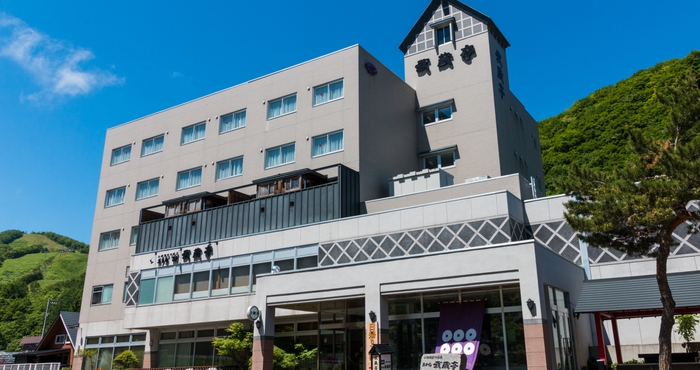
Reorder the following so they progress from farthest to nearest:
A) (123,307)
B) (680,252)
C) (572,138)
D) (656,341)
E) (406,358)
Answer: (572,138) < (123,307) < (656,341) < (680,252) < (406,358)

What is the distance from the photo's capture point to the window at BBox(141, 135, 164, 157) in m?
34.5

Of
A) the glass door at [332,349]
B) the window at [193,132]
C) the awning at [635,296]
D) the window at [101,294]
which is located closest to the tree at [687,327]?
the awning at [635,296]

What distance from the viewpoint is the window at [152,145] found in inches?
1358

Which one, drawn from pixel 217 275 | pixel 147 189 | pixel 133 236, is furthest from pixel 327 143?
pixel 133 236

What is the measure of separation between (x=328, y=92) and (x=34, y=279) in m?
133

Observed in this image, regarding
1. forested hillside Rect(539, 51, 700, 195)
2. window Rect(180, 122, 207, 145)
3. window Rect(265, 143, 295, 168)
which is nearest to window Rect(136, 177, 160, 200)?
window Rect(180, 122, 207, 145)

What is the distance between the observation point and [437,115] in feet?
102

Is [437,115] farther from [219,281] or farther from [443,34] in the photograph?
[219,281]

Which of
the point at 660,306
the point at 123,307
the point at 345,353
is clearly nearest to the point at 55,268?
the point at 123,307

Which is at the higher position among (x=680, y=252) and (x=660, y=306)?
(x=680, y=252)

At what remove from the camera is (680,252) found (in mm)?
20125

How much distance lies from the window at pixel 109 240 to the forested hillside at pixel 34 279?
162ft

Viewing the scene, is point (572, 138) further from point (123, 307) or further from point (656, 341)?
point (123, 307)

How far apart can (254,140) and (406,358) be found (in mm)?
16248
